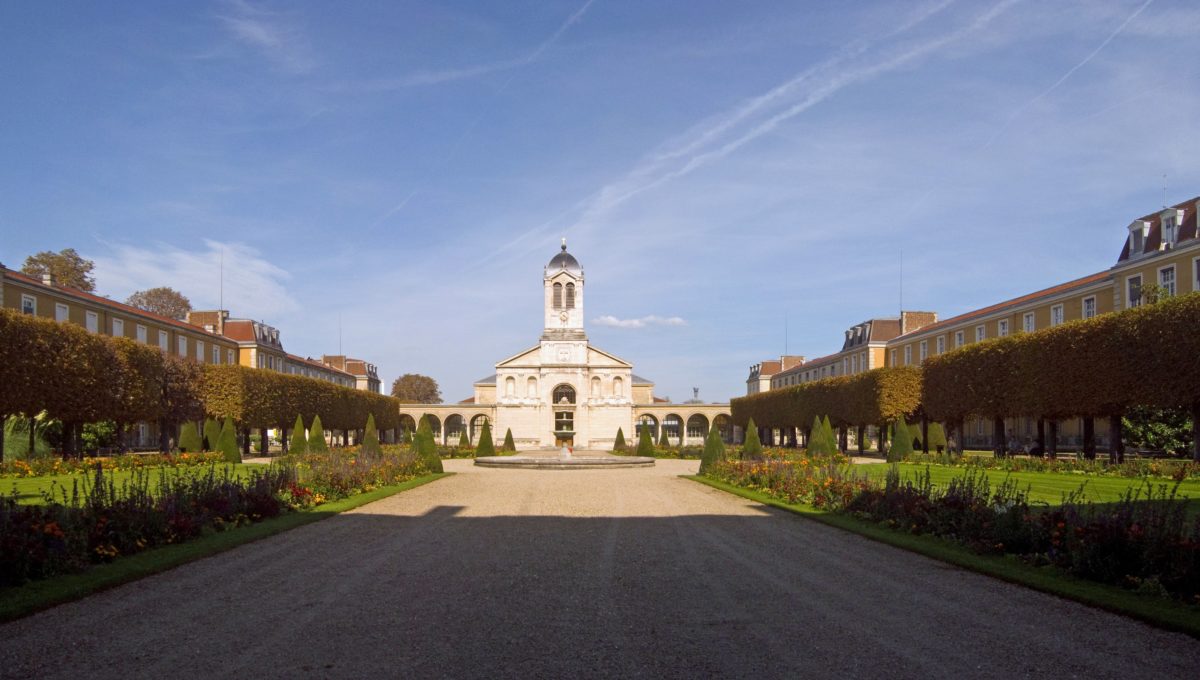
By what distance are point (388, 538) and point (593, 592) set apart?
5280 mm

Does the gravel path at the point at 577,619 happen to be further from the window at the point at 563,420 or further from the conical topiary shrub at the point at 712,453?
the window at the point at 563,420

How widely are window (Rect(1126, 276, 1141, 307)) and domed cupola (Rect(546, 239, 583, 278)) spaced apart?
52.7m

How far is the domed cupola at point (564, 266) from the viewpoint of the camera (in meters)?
88.3

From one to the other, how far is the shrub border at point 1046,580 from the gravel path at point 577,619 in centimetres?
23

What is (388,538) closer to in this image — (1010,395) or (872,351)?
(1010,395)

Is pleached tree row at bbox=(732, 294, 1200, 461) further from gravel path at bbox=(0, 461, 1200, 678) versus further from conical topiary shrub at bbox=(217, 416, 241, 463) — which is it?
conical topiary shrub at bbox=(217, 416, 241, 463)

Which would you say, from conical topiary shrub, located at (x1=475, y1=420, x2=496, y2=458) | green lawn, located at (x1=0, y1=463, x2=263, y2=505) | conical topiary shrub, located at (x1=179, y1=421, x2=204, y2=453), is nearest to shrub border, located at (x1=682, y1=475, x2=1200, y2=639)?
green lawn, located at (x1=0, y1=463, x2=263, y2=505)

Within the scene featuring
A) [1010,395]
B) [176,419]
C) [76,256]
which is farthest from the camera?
[76,256]

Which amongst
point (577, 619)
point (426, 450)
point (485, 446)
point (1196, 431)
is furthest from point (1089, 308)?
point (577, 619)

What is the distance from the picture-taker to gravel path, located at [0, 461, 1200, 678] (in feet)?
20.8

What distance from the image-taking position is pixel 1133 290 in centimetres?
4356

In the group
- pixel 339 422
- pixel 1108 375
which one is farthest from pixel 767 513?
pixel 339 422

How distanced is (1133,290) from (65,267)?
223ft

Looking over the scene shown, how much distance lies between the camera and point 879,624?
759 centimetres
